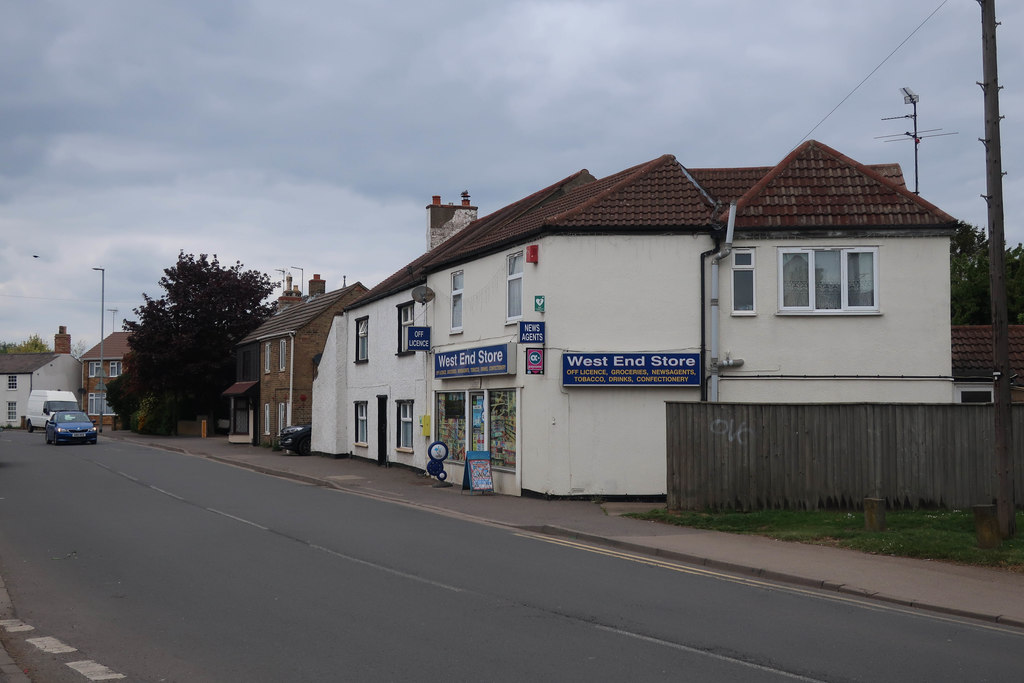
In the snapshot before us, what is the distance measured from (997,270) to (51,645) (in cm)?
1206

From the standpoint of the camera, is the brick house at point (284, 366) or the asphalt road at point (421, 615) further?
the brick house at point (284, 366)

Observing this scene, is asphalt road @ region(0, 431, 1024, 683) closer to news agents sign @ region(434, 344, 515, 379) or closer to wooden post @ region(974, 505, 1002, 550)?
wooden post @ region(974, 505, 1002, 550)

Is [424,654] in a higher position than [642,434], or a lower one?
lower

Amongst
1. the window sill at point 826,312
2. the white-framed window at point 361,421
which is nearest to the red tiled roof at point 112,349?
the white-framed window at point 361,421

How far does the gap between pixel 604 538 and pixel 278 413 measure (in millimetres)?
31340

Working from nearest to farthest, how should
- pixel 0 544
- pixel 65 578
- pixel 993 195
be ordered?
pixel 65 578 < pixel 993 195 < pixel 0 544

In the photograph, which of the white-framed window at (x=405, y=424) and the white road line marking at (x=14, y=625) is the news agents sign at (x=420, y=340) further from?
the white road line marking at (x=14, y=625)

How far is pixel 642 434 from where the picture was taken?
19.7m

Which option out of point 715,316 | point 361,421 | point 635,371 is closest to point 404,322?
point 361,421

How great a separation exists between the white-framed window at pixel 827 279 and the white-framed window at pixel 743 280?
587 mm

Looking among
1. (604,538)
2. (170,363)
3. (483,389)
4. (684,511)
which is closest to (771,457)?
(684,511)

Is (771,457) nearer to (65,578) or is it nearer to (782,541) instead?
(782,541)

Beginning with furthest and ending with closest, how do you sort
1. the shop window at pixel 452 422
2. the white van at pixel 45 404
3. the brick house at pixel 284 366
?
the white van at pixel 45 404
the brick house at pixel 284 366
the shop window at pixel 452 422

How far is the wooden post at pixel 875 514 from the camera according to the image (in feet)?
46.3
